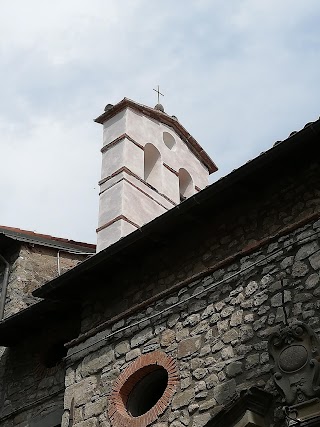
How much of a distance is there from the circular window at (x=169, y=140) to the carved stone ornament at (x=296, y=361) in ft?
28.1

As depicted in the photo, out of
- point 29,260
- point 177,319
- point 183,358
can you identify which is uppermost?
point 29,260

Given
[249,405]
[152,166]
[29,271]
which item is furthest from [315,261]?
[152,166]

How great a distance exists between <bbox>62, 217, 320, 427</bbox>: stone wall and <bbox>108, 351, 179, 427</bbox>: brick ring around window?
0.09 m

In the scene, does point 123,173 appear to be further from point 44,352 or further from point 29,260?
point 44,352

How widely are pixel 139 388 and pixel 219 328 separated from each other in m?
1.24

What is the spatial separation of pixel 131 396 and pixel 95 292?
1.67 meters

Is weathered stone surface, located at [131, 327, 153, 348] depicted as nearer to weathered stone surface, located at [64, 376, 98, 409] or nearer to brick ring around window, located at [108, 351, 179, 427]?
brick ring around window, located at [108, 351, 179, 427]

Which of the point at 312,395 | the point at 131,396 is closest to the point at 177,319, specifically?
the point at 131,396

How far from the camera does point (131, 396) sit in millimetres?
7652

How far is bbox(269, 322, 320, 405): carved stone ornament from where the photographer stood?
604cm

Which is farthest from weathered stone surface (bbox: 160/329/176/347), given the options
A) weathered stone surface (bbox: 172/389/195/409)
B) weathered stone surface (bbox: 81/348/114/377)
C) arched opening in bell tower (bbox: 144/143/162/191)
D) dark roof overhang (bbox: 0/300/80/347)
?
arched opening in bell tower (bbox: 144/143/162/191)

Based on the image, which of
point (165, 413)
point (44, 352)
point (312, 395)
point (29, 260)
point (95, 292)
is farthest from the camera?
point (29, 260)

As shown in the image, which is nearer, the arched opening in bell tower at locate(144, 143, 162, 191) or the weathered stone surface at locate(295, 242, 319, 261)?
the weathered stone surface at locate(295, 242, 319, 261)

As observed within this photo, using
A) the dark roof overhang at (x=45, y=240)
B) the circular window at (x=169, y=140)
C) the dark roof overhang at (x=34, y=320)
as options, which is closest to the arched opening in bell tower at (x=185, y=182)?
the circular window at (x=169, y=140)
